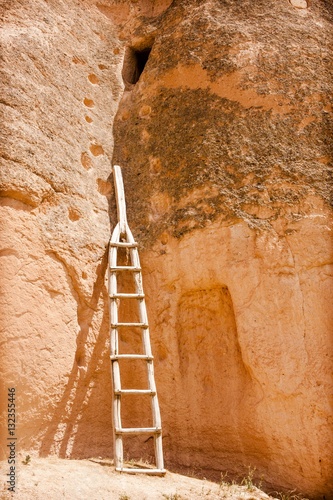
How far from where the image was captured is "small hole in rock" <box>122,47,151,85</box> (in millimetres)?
6934

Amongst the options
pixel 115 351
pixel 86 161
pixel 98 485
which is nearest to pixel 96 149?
pixel 86 161

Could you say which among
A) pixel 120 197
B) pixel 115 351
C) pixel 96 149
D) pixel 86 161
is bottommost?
pixel 115 351

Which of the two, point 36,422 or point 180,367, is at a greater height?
point 180,367

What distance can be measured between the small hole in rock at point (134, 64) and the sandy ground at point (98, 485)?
4.31 meters

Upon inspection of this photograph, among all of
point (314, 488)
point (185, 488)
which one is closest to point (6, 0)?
point (185, 488)

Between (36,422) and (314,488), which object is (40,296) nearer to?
(36,422)

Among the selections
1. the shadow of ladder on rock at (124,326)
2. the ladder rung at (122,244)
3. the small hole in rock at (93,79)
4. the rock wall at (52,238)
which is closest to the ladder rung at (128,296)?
the shadow of ladder on rock at (124,326)

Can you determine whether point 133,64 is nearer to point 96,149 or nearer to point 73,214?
point 96,149

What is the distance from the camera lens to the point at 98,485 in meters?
3.98

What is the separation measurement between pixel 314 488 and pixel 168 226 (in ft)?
8.37

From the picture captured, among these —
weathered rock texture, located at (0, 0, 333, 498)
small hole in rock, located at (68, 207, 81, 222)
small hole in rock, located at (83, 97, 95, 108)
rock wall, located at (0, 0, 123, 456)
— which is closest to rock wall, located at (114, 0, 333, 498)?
weathered rock texture, located at (0, 0, 333, 498)

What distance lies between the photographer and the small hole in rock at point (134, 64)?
6934mm

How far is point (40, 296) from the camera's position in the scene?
4836mm

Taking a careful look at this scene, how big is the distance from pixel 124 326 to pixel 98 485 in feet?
4.91
